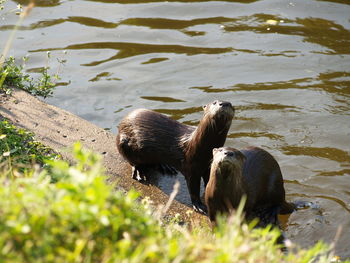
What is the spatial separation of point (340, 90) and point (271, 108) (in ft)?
3.00

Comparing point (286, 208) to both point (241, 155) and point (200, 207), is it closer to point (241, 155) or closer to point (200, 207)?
point (200, 207)

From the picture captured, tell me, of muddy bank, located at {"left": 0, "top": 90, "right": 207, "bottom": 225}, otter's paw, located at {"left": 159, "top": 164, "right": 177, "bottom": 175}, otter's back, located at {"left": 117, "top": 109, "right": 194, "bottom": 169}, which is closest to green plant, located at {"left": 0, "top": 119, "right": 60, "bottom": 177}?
muddy bank, located at {"left": 0, "top": 90, "right": 207, "bottom": 225}

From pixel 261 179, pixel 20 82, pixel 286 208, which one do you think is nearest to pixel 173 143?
pixel 261 179

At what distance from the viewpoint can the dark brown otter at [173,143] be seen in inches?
206

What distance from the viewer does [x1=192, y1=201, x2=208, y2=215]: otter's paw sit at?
5332 mm

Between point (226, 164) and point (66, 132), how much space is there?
2.24 m

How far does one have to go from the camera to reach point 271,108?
23.5ft

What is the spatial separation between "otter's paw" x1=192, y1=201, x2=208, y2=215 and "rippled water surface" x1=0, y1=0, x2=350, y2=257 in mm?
227

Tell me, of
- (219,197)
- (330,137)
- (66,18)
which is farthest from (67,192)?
(66,18)

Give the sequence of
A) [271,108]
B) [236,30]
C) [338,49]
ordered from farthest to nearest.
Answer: [236,30], [338,49], [271,108]

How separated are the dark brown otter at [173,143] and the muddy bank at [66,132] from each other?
20 centimetres

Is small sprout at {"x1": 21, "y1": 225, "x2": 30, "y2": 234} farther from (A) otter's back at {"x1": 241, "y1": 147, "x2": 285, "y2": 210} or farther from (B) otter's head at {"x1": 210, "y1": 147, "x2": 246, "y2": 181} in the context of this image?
(A) otter's back at {"x1": 241, "y1": 147, "x2": 285, "y2": 210}

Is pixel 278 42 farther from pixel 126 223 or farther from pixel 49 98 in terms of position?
pixel 126 223

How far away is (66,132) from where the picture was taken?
6.16 m
